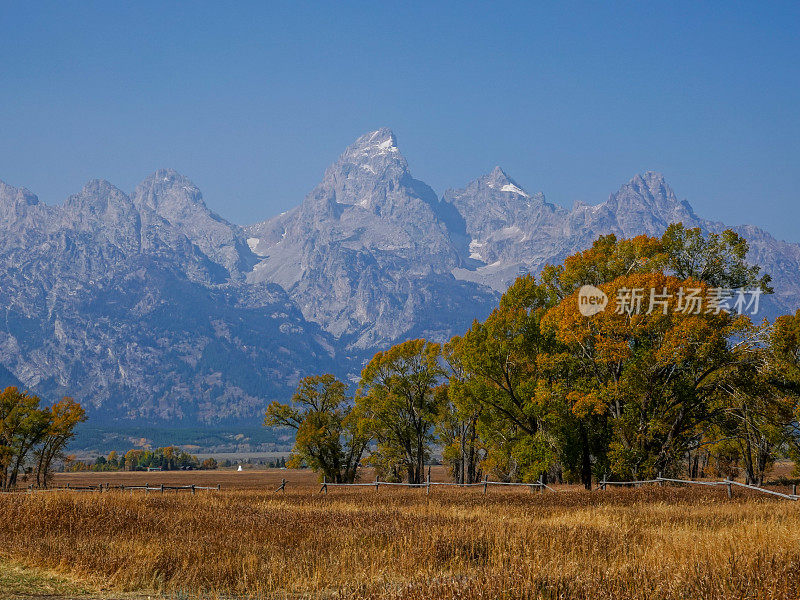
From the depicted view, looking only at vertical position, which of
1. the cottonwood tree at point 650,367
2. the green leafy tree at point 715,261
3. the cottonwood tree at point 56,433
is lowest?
the cottonwood tree at point 56,433

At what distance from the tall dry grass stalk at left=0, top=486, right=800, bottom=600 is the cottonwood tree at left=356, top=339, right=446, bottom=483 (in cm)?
4755

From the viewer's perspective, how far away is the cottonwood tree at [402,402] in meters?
68.9

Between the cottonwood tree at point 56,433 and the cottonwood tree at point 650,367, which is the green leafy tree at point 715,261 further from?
the cottonwood tree at point 56,433

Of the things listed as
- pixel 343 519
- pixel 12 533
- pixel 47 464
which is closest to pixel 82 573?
pixel 12 533

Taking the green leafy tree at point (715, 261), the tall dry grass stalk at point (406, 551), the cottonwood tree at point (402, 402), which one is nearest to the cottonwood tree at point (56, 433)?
the cottonwood tree at point (402, 402)

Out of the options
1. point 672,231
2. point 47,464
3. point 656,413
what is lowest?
point 47,464

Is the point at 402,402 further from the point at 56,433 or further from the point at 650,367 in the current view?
the point at 650,367

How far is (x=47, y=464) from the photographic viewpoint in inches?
2847

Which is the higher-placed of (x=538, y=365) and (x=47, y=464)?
(x=538, y=365)

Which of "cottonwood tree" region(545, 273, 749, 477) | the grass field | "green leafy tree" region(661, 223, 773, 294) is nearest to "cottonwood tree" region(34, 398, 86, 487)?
"cottonwood tree" region(545, 273, 749, 477)

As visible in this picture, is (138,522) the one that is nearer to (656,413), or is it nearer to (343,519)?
(343,519)

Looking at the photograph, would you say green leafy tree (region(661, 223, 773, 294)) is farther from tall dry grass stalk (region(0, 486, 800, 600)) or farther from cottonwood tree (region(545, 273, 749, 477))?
tall dry grass stalk (region(0, 486, 800, 600))

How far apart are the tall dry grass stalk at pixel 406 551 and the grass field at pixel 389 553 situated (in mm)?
35

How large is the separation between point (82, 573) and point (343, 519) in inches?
315
